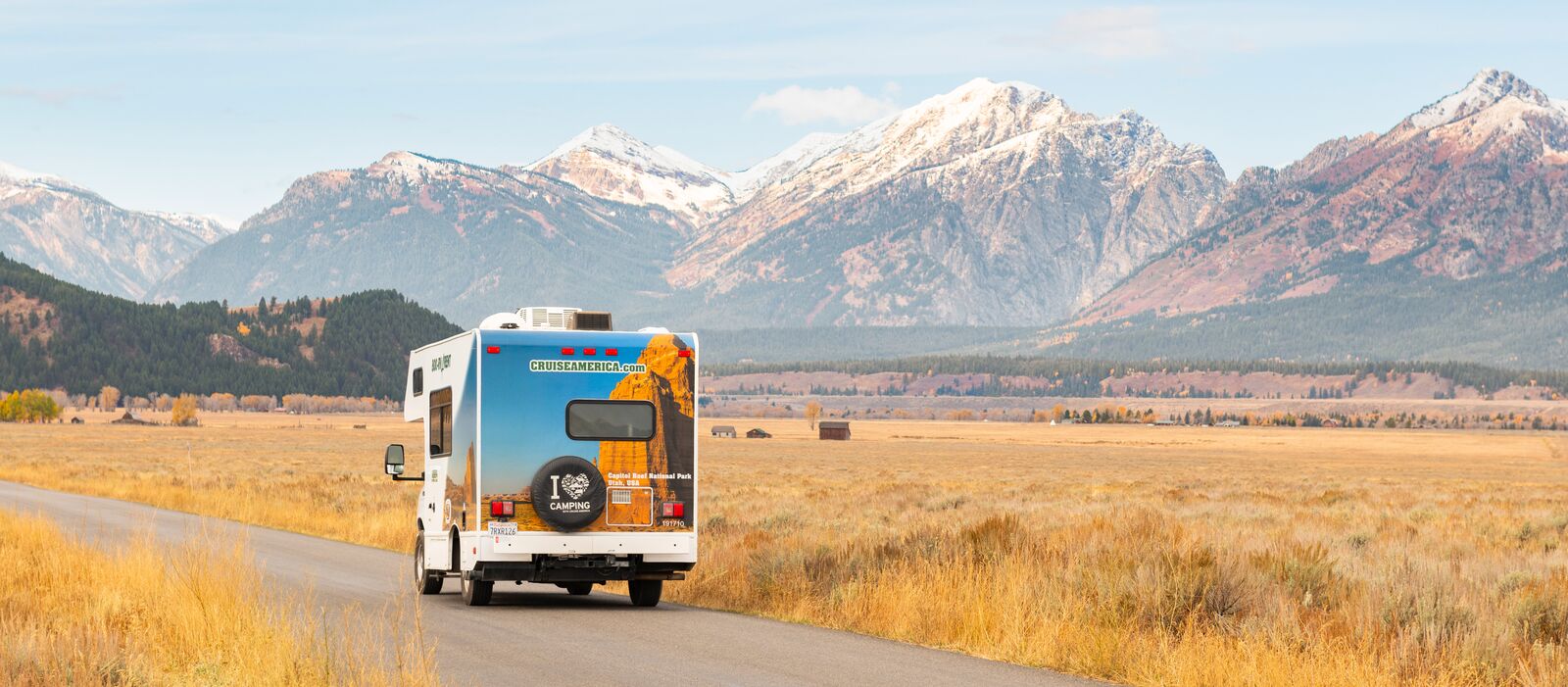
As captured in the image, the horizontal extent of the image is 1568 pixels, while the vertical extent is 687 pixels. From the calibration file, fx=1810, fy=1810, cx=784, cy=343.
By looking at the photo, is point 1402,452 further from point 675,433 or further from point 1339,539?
point 675,433

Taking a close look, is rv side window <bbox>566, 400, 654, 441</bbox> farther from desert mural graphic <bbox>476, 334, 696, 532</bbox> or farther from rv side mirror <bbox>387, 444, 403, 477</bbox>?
rv side mirror <bbox>387, 444, 403, 477</bbox>

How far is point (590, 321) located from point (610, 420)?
4.20 ft

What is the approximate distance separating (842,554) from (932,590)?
10.8 feet

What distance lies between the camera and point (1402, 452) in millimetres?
131000

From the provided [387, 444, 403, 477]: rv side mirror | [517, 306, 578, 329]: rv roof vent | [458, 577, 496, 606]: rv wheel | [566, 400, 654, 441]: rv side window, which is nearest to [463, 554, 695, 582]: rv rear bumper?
[458, 577, 496, 606]: rv wheel

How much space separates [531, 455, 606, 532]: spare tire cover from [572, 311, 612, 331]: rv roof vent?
1700 mm

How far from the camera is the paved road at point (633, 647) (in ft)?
44.2

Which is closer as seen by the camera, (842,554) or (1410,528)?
(842,554)

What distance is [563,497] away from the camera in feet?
58.4

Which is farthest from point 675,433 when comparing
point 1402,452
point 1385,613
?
point 1402,452

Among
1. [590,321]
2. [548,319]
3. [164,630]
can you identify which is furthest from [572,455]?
[164,630]

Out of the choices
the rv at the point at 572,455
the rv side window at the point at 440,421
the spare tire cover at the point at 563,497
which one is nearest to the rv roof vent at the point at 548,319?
the rv at the point at 572,455

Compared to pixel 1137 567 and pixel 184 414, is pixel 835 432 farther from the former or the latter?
pixel 1137 567

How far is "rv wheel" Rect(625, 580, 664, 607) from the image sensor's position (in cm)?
1897
